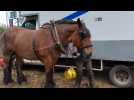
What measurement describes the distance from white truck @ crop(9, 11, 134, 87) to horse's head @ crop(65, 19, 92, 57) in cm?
100

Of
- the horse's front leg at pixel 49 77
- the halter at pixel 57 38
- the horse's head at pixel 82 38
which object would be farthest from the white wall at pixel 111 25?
the horse's front leg at pixel 49 77

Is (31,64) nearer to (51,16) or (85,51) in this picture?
(51,16)

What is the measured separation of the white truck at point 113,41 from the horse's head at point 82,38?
100cm

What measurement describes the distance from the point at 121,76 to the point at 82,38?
1766mm

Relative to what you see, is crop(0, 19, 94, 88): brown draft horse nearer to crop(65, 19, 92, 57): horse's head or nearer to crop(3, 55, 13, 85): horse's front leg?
crop(65, 19, 92, 57): horse's head

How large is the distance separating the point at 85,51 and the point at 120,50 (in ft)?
3.57

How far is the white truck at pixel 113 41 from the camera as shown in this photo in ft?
23.4

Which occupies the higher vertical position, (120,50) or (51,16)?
(51,16)

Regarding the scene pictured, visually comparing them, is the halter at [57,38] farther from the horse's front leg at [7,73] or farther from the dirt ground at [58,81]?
the horse's front leg at [7,73]

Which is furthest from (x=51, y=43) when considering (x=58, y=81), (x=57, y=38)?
(x=58, y=81)

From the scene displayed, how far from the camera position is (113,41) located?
7.34m

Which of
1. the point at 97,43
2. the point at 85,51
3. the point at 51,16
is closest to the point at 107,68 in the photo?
the point at 97,43

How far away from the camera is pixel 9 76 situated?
7.94 meters
